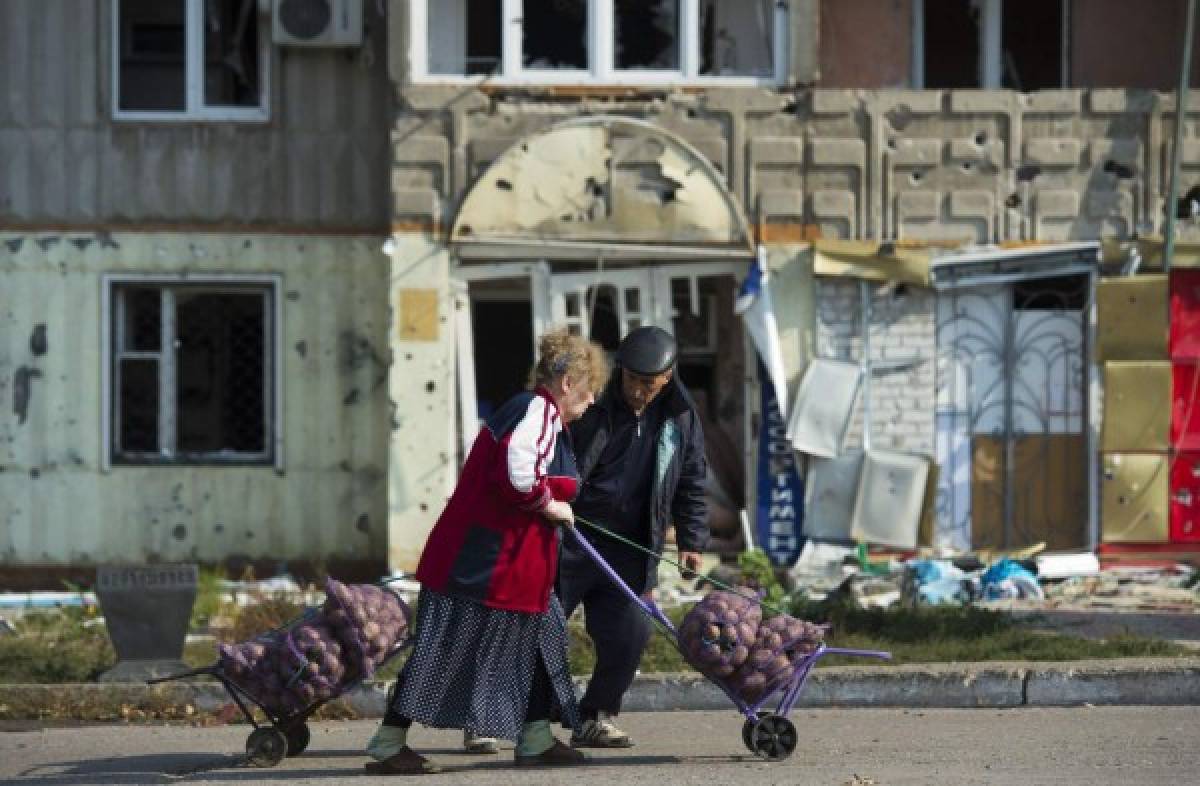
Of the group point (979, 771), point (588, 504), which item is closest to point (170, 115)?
point (588, 504)

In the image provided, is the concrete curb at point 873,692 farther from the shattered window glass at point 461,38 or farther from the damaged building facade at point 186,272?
the shattered window glass at point 461,38

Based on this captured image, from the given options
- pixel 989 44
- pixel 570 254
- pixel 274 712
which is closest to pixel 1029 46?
pixel 989 44

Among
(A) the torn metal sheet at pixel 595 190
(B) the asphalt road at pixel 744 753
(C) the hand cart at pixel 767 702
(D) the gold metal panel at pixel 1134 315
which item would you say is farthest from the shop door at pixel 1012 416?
(C) the hand cart at pixel 767 702

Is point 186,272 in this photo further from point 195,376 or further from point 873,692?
point 873,692

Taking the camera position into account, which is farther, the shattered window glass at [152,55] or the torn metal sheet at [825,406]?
the shattered window glass at [152,55]

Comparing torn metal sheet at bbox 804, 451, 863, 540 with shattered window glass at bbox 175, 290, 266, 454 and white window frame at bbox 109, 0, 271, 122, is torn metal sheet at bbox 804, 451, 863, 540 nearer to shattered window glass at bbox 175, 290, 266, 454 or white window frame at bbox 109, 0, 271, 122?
shattered window glass at bbox 175, 290, 266, 454

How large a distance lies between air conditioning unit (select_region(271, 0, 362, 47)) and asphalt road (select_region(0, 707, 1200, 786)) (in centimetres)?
764

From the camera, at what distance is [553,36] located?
16906 mm

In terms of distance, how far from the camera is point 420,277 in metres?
16.6

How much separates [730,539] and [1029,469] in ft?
7.39

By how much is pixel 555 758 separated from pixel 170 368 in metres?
9.49

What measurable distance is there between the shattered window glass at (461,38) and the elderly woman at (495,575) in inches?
342

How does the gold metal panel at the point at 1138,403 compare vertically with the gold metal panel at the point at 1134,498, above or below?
above

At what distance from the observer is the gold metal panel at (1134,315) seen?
54.7ft
